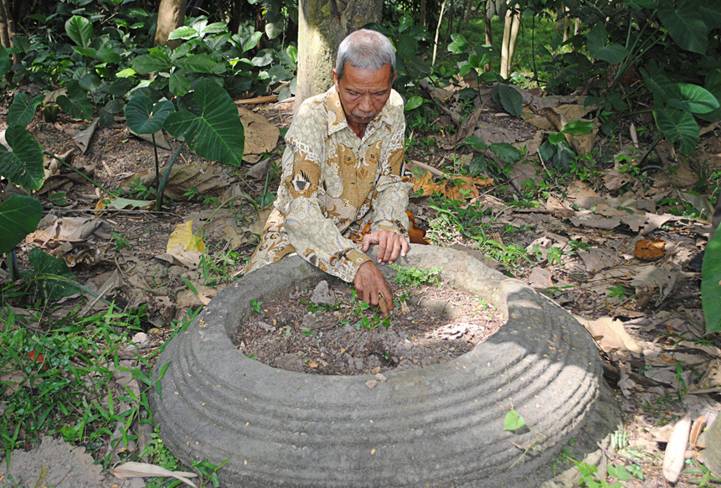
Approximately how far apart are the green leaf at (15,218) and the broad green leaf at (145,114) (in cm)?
107

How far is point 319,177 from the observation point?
9.63 feet

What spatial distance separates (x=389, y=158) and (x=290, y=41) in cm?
380

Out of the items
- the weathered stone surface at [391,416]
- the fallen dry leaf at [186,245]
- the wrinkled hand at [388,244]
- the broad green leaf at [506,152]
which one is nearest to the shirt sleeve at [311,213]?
the wrinkled hand at [388,244]

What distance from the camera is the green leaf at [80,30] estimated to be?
5887mm

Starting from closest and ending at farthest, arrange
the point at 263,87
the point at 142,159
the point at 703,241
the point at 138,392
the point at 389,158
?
the point at 138,392, the point at 389,158, the point at 703,241, the point at 142,159, the point at 263,87

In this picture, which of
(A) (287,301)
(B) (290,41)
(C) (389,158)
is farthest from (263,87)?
(A) (287,301)

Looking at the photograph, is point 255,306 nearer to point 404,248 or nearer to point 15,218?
point 404,248

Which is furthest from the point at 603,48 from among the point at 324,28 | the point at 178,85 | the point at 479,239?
the point at 178,85

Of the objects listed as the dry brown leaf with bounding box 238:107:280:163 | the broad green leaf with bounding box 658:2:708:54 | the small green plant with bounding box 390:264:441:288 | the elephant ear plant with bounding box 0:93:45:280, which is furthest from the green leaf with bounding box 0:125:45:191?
the broad green leaf with bounding box 658:2:708:54

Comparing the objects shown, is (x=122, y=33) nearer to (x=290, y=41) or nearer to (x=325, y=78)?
(x=290, y=41)

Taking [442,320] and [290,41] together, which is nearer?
[442,320]

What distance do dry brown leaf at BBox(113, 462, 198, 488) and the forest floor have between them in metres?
0.05

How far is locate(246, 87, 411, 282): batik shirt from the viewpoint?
2.81m

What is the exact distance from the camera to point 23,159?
3.47 m
